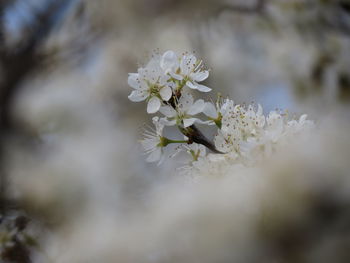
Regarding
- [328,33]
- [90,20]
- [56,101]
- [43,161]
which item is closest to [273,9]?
[328,33]

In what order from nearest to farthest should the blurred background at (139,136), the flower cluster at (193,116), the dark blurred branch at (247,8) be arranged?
the blurred background at (139,136), the flower cluster at (193,116), the dark blurred branch at (247,8)

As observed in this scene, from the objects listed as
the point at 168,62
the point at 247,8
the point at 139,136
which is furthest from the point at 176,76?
the point at 247,8

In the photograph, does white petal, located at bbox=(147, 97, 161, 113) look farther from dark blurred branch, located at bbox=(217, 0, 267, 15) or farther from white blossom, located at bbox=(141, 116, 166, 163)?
dark blurred branch, located at bbox=(217, 0, 267, 15)

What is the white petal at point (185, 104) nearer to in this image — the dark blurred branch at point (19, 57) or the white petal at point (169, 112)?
the white petal at point (169, 112)

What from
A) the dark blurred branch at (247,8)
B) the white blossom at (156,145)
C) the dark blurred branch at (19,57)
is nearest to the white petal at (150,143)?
the white blossom at (156,145)

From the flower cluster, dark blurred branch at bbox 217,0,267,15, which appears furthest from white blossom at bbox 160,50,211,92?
dark blurred branch at bbox 217,0,267,15

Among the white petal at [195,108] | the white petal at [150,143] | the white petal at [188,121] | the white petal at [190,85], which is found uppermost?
the white petal at [190,85]

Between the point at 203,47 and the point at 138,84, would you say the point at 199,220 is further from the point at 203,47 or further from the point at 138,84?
the point at 203,47
